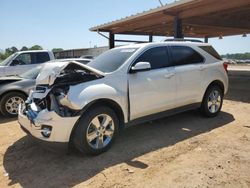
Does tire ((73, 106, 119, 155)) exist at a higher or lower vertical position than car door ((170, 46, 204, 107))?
lower

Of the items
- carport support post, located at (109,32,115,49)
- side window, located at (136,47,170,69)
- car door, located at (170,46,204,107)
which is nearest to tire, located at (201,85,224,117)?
car door, located at (170,46,204,107)

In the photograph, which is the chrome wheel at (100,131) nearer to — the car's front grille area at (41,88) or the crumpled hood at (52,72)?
the crumpled hood at (52,72)

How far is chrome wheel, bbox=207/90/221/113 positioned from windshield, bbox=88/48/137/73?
7.96 feet

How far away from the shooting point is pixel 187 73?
5344 mm

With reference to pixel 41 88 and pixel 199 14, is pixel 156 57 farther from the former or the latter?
pixel 199 14

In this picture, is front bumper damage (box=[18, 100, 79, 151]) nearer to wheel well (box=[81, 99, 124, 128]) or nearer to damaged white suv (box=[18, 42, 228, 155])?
damaged white suv (box=[18, 42, 228, 155])

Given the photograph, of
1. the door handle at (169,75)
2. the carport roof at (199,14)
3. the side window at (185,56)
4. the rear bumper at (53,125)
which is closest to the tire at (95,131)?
the rear bumper at (53,125)

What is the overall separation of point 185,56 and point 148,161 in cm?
266

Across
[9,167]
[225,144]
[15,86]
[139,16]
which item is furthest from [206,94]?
[139,16]

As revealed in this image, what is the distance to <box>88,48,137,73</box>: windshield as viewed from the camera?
4.56m

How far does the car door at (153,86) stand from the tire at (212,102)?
1.17 m

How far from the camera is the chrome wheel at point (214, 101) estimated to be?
19.6 ft

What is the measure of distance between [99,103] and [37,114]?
0.95 meters

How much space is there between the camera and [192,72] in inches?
215
